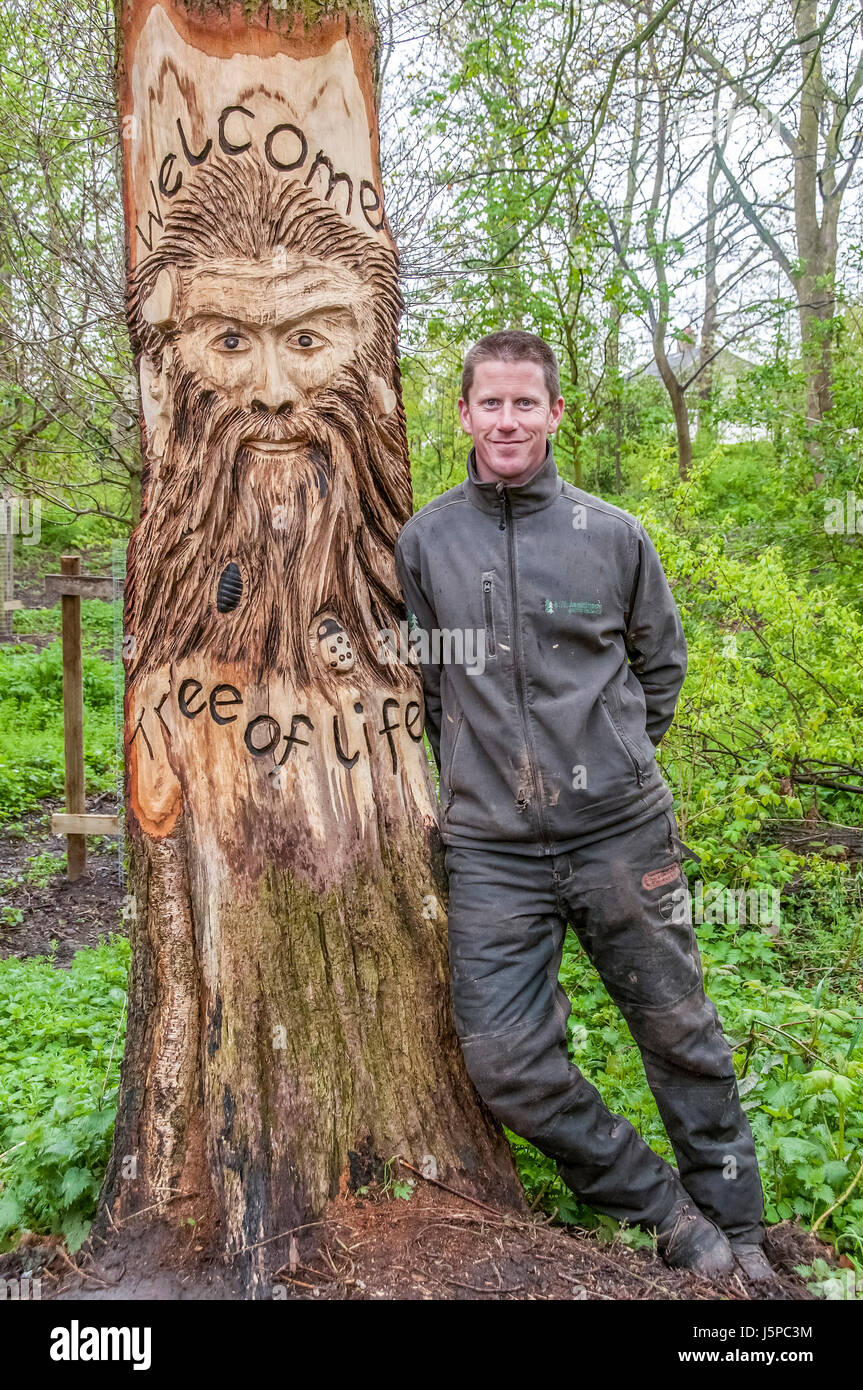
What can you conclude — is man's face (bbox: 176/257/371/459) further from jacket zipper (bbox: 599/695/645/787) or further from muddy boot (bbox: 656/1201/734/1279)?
muddy boot (bbox: 656/1201/734/1279)

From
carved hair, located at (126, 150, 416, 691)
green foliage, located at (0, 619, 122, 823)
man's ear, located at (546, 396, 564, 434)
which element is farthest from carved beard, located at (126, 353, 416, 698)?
green foliage, located at (0, 619, 122, 823)

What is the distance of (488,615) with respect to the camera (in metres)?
2.70

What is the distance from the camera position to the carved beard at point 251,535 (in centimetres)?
267

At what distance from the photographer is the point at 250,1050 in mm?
2561

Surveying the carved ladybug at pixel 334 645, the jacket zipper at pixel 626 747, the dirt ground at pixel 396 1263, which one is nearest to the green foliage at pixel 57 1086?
the dirt ground at pixel 396 1263

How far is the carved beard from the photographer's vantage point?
8.75ft

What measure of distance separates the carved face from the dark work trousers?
1.29 meters

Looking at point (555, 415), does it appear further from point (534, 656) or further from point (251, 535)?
point (251, 535)

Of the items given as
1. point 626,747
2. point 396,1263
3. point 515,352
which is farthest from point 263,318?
point 396,1263

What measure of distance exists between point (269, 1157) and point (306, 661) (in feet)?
4.16

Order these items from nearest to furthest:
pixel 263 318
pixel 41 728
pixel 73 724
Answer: pixel 263 318 < pixel 73 724 < pixel 41 728

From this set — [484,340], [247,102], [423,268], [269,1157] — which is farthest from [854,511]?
[269,1157]

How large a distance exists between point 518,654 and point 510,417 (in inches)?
25.6

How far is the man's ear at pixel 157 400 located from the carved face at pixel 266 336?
0.21 feet
